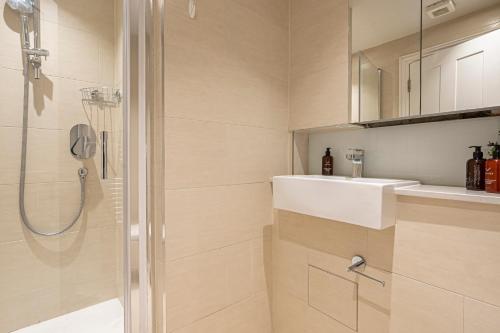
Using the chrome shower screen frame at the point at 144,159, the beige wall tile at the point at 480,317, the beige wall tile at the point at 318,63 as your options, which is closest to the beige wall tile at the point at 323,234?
the beige wall tile at the point at 480,317

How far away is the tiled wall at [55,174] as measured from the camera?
1.11 m

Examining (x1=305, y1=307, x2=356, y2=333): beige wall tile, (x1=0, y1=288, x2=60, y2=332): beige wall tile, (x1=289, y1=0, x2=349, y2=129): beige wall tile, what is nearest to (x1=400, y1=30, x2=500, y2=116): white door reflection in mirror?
(x1=289, y1=0, x2=349, y2=129): beige wall tile

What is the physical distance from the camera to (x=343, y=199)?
3.06ft

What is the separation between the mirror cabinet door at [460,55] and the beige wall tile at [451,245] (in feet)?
1.08

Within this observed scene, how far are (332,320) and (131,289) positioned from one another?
83cm

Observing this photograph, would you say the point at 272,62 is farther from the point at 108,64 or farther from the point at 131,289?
the point at 131,289

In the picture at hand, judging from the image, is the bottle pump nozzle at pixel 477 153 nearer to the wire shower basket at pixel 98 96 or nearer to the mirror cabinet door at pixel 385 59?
the mirror cabinet door at pixel 385 59

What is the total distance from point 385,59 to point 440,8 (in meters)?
0.21

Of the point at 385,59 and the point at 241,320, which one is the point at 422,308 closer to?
the point at 241,320

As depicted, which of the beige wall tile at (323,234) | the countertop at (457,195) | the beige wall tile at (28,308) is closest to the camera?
the countertop at (457,195)

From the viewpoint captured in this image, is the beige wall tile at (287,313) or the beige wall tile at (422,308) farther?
the beige wall tile at (287,313)

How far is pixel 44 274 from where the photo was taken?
1196 millimetres

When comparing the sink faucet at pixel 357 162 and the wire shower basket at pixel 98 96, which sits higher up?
the wire shower basket at pixel 98 96

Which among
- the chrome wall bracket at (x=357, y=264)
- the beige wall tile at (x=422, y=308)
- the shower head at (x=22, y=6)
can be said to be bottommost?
the beige wall tile at (x=422, y=308)
